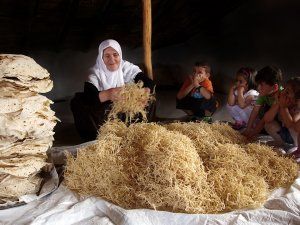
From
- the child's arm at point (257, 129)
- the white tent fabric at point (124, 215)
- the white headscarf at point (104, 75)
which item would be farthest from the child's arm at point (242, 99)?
the white tent fabric at point (124, 215)

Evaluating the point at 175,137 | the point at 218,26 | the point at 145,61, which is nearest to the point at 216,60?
the point at 218,26

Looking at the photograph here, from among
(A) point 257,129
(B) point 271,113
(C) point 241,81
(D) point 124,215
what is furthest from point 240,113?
(D) point 124,215

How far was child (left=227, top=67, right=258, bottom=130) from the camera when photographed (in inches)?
147

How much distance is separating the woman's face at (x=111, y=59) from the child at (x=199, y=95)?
883mm

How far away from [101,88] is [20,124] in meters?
1.88

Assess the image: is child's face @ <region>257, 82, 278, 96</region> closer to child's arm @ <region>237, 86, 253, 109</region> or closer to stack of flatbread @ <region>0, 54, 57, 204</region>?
child's arm @ <region>237, 86, 253, 109</region>

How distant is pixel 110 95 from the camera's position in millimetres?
3471

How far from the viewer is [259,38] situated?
6.10m

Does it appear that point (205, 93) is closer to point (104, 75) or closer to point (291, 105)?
point (104, 75)

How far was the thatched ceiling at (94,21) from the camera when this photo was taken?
15.8 ft

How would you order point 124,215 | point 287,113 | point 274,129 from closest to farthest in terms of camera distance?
point 124,215, point 287,113, point 274,129

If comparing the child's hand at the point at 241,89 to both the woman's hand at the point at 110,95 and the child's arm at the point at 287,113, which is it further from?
the woman's hand at the point at 110,95

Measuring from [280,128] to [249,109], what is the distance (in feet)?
2.56

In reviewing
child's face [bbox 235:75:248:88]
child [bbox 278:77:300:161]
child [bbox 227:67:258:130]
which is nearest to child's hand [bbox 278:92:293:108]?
child [bbox 278:77:300:161]
